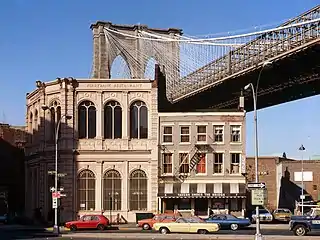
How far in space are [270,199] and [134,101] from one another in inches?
1206

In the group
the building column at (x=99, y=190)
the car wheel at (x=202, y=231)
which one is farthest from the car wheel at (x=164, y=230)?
the building column at (x=99, y=190)

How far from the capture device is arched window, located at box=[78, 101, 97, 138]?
68.2 m

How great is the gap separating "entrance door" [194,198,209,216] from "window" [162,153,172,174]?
3942mm

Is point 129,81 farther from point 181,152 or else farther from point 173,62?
point 173,62

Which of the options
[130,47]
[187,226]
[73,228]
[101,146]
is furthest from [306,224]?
[130,47]

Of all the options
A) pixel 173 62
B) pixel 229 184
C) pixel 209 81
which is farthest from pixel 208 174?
pixel 173 62

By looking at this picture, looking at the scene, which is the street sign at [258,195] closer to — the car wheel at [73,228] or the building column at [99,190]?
the car wheel at [73,228]

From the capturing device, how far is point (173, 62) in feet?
333

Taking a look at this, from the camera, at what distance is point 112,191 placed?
6712cm

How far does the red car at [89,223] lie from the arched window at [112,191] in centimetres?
1113

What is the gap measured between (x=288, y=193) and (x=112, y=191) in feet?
101

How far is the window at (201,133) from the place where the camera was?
6638 centimetres

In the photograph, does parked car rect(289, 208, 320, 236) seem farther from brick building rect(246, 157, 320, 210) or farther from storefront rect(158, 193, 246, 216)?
brick building rect(246, 157, 320, 210)

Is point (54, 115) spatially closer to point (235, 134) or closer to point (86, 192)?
point (86, 192)
